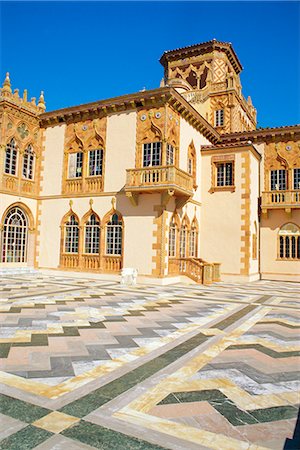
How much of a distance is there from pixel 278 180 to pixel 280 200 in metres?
1.42

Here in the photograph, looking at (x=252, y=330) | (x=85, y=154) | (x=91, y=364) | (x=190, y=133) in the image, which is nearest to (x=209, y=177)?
(x=190, y=133)

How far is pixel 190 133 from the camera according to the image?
19141mm

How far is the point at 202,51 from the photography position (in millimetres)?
27062

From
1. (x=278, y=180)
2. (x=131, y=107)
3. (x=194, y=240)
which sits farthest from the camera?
(x=278, y=180)

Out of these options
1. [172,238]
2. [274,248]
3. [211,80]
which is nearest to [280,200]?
[274,248]

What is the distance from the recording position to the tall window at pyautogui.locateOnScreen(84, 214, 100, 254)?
59.1 ft

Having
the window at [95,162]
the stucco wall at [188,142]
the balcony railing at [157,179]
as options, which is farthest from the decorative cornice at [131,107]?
the balcony railing at [157,179]

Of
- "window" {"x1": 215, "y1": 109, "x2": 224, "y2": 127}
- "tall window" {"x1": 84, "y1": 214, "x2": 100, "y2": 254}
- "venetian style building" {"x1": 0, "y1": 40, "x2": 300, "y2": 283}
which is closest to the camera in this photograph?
"venetian style building" {"x1": 0, "y1": 40, "x2": 300, "y2": 283}

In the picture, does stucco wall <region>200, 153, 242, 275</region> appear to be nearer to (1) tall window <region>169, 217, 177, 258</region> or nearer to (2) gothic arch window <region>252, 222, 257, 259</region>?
(2) gothic arch window <region>252, 222, 257, 259</region>

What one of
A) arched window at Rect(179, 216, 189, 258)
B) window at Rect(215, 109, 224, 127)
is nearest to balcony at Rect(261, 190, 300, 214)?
arched window at Rect(179, 216, 189, 258)

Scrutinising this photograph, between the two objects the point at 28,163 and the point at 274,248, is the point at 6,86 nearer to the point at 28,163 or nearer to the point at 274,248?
the point at 28,163

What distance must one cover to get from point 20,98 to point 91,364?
693 inches

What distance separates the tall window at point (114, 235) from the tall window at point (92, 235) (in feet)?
2.22

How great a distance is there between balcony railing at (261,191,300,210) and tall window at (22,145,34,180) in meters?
13.3
